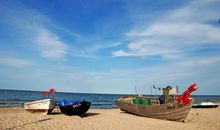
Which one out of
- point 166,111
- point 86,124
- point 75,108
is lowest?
point 86,124

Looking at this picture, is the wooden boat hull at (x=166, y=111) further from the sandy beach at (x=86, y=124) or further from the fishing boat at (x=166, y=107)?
the sandy beach at (x=86, y=124)

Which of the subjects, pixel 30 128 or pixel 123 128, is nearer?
pixel 30 128

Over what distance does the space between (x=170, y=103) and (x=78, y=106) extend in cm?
791

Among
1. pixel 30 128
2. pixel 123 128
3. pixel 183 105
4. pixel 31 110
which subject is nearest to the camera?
pixel 30 128

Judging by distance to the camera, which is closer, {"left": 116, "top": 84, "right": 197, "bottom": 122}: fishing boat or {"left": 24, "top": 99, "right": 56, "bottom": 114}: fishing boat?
{"left": 116, "top": 84, "right": 197, "bottom": 122}: fishing boat

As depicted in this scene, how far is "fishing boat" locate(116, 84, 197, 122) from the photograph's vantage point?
17.0m

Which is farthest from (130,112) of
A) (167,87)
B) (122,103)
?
(167,87)

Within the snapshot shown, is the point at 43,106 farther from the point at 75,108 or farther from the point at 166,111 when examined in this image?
the point at 166,111

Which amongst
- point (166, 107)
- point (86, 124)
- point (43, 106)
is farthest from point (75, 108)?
point (166, 107)

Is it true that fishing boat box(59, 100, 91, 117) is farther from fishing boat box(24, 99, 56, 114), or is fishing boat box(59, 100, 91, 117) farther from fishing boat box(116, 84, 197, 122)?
fishing boat box(116, 84, 197, 122)

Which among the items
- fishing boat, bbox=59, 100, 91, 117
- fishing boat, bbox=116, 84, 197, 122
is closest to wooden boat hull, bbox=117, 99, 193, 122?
fishing boat, bbox=116, 84, 197, 122

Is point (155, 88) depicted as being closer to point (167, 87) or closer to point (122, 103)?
point (167, 87)

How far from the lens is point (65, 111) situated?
19531 mm

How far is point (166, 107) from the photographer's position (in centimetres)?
1802
